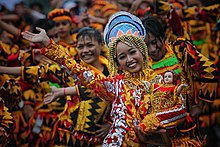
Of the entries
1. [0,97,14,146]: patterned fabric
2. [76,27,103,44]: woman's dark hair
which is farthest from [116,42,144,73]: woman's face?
[76,27,103,44]: woman's dark hair

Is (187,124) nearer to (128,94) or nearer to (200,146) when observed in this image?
(200,146)

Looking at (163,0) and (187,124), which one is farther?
(163,0)

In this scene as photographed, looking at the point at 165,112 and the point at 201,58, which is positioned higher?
the point at 201,58

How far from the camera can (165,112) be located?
4.69 m

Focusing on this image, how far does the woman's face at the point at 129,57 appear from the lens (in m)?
5.07

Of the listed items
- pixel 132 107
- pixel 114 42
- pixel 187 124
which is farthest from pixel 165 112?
pixel 187 124

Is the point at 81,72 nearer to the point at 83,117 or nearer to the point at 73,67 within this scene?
the point at 73,67

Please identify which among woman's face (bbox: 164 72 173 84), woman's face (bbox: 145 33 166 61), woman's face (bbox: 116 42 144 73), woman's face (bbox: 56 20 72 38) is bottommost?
woman's face (bbox: 164 72 173 84)

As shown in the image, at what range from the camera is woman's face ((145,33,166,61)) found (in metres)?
6.19

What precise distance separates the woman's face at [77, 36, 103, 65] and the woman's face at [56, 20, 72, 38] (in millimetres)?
1548

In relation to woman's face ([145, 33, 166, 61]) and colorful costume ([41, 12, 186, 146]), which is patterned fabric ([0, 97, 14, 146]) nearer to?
colorful costume ([41, 12, 186, 146])

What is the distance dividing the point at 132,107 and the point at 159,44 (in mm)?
1440

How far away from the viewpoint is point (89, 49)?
21.4ft

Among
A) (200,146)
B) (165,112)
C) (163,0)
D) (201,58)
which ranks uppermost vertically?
(163,0)
